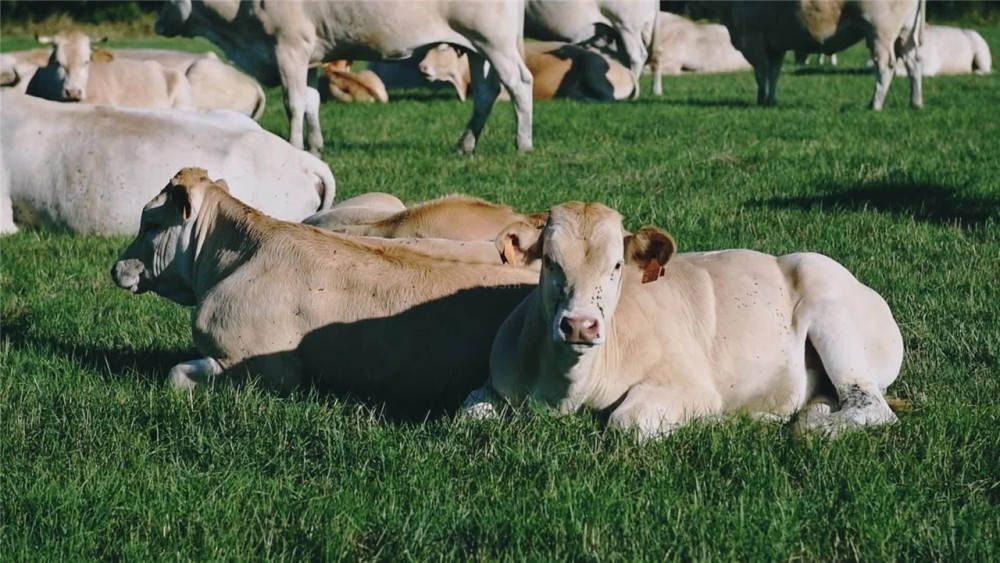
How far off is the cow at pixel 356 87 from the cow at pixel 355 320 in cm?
1869

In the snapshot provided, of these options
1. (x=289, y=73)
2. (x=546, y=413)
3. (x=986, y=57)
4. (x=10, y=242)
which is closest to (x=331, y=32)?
(x=289, y=73)

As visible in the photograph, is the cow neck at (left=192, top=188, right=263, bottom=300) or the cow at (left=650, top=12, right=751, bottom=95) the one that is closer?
the cow neck at (left=192, top=188, right=263, bottom=300)

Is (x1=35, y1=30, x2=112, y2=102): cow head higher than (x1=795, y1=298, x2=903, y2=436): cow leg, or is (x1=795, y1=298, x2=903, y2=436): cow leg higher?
(x1=795, y1=298, x2=903, y2=436): cow leg

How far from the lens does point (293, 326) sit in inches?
253

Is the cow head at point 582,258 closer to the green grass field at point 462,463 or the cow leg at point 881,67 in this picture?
the green grass field at point 462,463

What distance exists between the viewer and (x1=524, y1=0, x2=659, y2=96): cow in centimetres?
2325

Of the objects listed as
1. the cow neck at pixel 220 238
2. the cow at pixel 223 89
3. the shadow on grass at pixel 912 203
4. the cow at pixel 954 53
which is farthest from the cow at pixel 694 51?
the cow neck at pixel 220 238

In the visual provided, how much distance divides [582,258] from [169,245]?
9.13ft

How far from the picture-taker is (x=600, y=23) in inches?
975

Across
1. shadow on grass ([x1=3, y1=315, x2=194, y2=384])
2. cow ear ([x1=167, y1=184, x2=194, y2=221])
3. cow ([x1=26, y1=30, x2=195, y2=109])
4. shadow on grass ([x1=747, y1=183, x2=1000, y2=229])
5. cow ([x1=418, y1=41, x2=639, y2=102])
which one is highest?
cow ear ([x1=167, y1=184, x2=194, y2=221])

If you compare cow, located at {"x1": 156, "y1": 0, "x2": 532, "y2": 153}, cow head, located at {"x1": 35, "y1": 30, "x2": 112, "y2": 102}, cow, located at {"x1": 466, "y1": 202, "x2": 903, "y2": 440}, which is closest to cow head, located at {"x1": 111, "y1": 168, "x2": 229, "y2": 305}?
cow, located at {"x1": 466, "y1": 202, "x2": 903, "y2": 440}

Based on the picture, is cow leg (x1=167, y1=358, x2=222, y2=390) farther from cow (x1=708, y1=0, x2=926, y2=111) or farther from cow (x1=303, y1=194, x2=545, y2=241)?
cow (x1=708, y1=0, x2=926, y2=111)

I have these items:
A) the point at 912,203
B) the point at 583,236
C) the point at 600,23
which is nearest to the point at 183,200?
the point at 583,236

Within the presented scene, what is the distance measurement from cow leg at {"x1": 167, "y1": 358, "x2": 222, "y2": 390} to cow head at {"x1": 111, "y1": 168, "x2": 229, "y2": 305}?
96 centimetres
